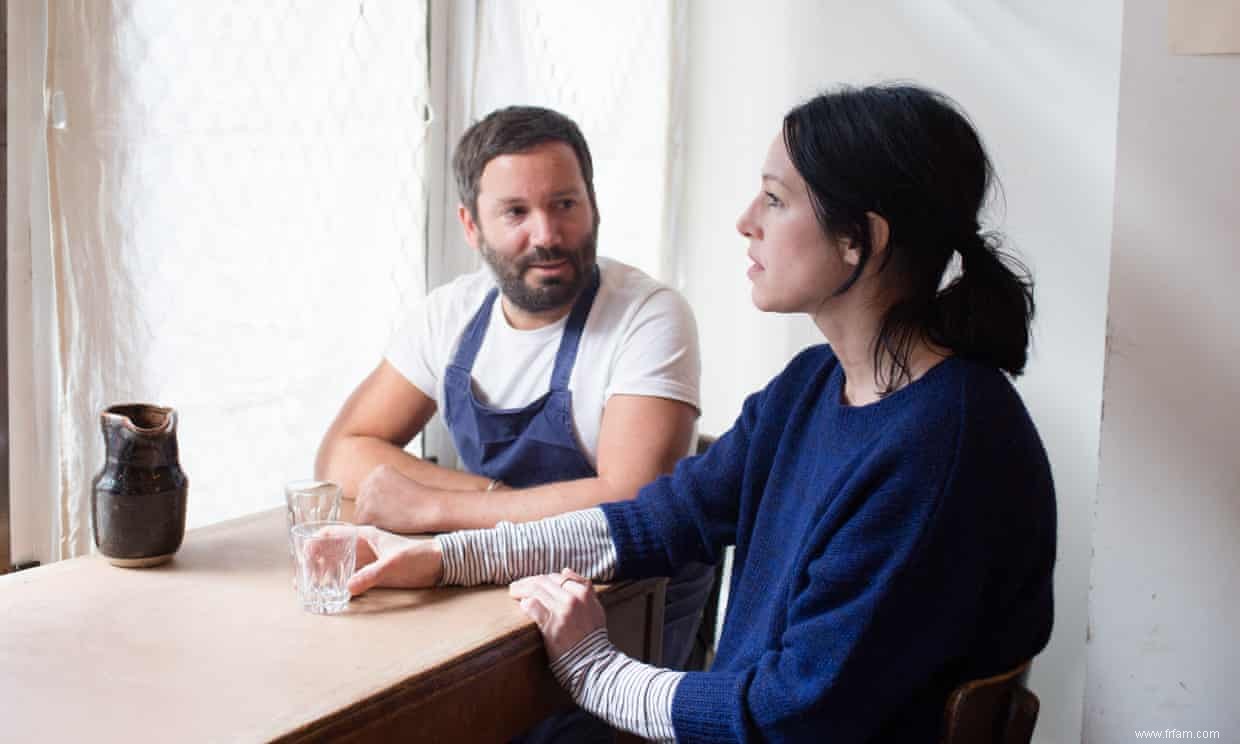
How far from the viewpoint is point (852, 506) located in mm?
1230

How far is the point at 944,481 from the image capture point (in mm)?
1187

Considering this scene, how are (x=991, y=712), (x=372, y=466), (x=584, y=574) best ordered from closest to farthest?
1. (x=991, y=712)
2. (x=584, y=574)
3. (x=372, y=466)

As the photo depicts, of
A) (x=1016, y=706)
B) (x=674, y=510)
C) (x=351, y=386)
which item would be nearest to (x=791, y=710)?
(x=1016, y=706)

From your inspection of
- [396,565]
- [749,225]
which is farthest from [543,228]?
[396,565]

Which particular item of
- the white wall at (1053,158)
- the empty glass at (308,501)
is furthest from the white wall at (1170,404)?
the empty glass at (308,501)

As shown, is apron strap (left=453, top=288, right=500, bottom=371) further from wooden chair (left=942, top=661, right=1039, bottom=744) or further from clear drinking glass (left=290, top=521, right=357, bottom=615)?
wooden chair (left=942, top=661, right=1039, bottom=744)

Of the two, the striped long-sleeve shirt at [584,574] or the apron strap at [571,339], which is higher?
the apron strap at [571,339]

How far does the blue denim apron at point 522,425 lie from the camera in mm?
2033

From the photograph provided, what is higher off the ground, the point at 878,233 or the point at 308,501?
the point at 878,233

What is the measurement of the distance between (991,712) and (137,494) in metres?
1.07

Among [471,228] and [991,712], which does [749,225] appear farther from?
[471,228]

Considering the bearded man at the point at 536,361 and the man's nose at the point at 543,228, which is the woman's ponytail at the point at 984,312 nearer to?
the bearded man at the point at 536,361

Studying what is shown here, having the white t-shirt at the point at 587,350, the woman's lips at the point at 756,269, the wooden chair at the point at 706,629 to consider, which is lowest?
the wooden chair at the point at 706,629

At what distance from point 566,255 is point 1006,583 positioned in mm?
1096
